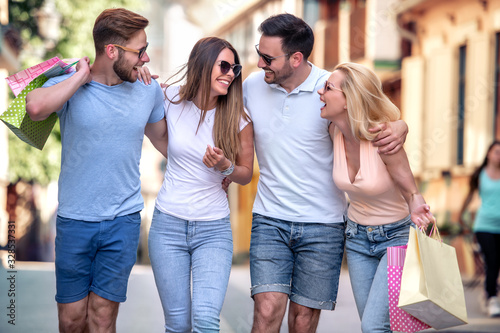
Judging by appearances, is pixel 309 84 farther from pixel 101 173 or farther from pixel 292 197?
pixel 101 173

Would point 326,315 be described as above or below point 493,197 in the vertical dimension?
below

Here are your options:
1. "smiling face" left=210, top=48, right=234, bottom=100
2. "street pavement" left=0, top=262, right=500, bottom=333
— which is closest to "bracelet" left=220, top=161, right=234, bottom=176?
"smiling face" left=210, top=48, right=234, bottom=100

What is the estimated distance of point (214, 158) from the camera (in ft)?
11.6

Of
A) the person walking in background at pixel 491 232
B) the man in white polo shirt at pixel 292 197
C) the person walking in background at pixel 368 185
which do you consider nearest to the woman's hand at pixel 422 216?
the person walking in background at pixel 368 185

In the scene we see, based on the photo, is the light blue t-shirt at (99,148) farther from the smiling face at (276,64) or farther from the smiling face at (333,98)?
the smiling face at (333,98)

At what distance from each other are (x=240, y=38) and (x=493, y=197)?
955 centimetres

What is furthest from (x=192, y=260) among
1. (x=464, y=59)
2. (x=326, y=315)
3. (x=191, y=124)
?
(x=464, y=59)

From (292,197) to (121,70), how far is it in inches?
45.6

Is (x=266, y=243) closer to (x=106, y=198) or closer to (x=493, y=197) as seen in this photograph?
(x=106, y=198)

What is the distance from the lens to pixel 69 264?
3660mm

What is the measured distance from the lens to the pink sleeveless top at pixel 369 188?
3.69m

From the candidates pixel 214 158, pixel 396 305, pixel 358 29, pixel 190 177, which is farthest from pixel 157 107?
pixel 358 29

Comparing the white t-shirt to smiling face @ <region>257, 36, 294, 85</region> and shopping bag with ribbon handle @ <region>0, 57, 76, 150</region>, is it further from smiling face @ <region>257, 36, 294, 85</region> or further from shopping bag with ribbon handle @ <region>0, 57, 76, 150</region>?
shopping bag with ribbon handle @ <region>0, 57, 76, 150</region>

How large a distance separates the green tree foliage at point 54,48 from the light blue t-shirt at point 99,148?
8.94 meters
